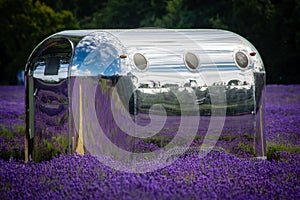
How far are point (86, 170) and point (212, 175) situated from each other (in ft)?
3.75

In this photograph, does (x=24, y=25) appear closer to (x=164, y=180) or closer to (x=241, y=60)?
(x=241, y=60)

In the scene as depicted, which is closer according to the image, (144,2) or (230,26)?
(230,26)

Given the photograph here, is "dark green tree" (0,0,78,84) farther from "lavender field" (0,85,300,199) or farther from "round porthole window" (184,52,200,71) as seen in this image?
"lavender field" (0,85,300,199)

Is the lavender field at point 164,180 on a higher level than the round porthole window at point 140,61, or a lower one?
lower

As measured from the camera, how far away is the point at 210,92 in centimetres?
881

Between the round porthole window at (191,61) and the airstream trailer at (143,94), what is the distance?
0.01m

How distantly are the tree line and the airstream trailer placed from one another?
2994 cm

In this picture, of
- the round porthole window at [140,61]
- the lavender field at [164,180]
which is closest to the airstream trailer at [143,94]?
the round porthole window at [140,61]

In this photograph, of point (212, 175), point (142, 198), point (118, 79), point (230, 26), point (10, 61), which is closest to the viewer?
point (142, 198)

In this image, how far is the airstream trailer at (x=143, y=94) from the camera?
8.30m

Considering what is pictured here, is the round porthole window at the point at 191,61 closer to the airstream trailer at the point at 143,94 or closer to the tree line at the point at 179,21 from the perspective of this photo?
the airstream trailer at the point at 143,94

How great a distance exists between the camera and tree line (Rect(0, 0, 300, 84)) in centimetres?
4109

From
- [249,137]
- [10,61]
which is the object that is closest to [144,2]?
[10,61]

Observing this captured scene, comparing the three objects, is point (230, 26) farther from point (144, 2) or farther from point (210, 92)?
point (210, 92)
